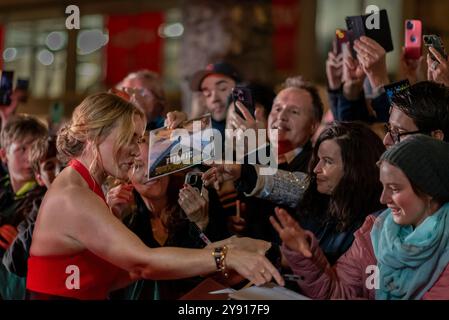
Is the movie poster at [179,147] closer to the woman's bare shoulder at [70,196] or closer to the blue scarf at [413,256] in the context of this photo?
the woman's bare shoulder at [70,196]

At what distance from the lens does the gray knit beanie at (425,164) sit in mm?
2242

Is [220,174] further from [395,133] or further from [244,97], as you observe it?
[395,133]

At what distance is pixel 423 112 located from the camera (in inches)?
102

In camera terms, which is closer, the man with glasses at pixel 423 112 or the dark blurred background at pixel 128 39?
the man with glasses at pixel 423 112

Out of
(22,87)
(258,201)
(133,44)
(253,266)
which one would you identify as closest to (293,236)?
(253,266)

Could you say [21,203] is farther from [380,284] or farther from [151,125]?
[380,284]

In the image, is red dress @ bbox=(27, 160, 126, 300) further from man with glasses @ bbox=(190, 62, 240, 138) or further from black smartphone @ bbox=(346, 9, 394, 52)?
man with glasses @ bbox=(190, 62, 240, 138)

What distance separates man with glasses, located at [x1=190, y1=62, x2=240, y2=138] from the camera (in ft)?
13.3

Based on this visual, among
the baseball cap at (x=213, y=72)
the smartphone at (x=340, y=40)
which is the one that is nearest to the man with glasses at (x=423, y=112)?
the smartphone at (x=340, y=40)

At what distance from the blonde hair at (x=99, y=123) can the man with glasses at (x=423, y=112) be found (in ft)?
2.92

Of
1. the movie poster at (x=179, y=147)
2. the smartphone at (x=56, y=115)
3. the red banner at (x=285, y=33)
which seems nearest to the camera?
the movie poster at (x=179, y=147)

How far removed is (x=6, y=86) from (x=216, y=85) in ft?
3.50

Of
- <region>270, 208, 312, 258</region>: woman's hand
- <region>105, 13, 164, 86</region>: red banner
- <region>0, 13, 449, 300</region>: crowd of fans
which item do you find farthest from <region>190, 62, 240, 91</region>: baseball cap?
<region>105, 13, 164, 86</region>: red banner

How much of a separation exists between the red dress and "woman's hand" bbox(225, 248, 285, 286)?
0.49 meters
